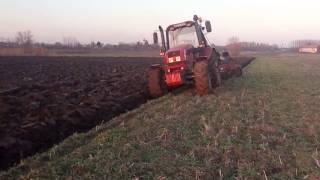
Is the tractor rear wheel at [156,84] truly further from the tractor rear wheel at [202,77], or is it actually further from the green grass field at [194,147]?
the green grass field at [194,147]

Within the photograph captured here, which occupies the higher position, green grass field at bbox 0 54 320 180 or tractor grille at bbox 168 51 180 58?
tractor grille at bbox 168 51 180 58

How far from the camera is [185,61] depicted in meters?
15.8

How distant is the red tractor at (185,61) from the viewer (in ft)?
49.9

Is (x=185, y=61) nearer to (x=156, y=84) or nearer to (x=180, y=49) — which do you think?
(x=180, y=49)

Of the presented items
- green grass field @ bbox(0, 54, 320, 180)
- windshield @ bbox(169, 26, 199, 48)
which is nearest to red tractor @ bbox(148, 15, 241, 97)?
windshield @ bbox(169, 26, 199, 48)

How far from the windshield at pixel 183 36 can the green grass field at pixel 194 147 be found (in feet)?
14.1

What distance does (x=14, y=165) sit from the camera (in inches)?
313

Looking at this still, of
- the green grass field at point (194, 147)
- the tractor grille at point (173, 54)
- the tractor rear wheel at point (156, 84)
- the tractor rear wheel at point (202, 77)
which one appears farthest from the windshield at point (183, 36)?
the green grass field at point (194, 147)

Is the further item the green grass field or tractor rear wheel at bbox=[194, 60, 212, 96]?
tractor rear wheel at bbox=[194, 60, 212, 96]

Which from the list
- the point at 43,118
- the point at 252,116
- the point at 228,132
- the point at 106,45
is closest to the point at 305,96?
the point at 252,116

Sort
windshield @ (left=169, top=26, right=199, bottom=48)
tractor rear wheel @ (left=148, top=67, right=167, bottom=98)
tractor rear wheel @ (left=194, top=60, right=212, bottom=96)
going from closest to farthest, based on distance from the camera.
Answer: tractor rear wheel @ (left=194, top=60, right=212, bottom=96)
tractor rear wheel @ (left=148, top=67, right=167, bottom=98)
windshield @ (left=169, top=26, right=199, bottom=48)

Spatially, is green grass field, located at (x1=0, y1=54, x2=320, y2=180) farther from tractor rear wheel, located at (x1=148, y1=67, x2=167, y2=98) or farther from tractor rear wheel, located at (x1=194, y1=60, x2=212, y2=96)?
tractor rear wheel, located at (x1=148, y1=67, x2=167, y2=98)

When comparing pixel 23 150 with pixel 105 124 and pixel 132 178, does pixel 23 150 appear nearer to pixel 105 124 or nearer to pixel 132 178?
pixel 105 124

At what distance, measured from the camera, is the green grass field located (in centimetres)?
705
